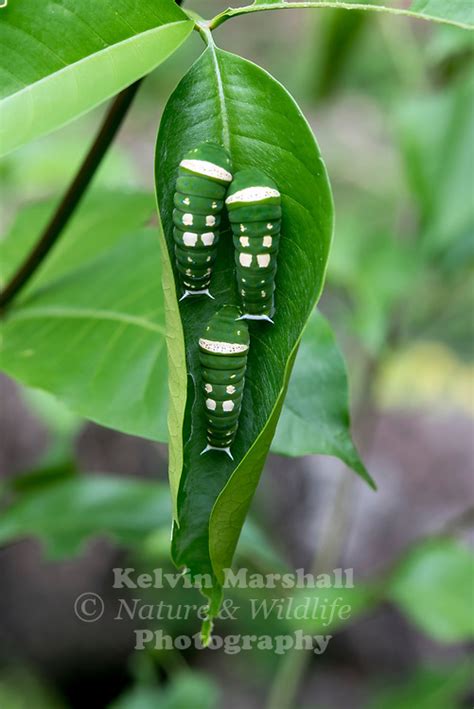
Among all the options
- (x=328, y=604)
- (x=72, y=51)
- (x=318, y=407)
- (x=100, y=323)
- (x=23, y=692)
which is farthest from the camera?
(x=23, y=692)

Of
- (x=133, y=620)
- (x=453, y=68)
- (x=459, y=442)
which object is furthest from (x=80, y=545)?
(x=459, y=442)

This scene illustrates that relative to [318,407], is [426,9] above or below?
above

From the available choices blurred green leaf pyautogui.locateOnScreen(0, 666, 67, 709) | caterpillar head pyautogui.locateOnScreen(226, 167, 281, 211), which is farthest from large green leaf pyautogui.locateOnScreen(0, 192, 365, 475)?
blurred green leaf pyautogui.locateOnScreen(0, 666, 67, 709)

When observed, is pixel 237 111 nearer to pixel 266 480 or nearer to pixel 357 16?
pixel 357 16

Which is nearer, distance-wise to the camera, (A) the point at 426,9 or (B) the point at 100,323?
(A) the point at 426,9

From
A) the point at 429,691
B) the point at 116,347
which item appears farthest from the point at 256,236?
the point at 429,691

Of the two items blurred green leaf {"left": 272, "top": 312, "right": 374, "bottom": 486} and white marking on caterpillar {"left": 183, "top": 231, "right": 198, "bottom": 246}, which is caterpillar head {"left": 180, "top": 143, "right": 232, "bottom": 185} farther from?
blurred green leaf {"left": 272, "top": 312, "right": 374, "bottom": 486}

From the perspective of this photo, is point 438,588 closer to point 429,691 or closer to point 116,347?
point 429,691
